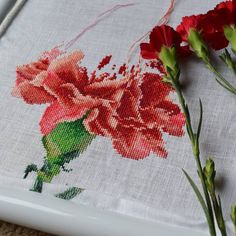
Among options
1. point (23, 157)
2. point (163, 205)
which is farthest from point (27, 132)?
point (163, 205)

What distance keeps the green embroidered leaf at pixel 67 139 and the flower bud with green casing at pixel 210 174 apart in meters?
0.11

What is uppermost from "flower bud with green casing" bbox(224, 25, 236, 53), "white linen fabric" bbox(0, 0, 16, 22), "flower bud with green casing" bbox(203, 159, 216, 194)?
"white linen fabric" bbox(0, 0, 16, 22)

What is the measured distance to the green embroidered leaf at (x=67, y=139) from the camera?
0.44 m

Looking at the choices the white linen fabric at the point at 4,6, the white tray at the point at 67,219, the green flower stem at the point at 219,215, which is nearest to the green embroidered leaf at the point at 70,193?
the white tray at the point at 67,219

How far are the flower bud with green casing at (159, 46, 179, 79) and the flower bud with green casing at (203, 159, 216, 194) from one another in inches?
3.7

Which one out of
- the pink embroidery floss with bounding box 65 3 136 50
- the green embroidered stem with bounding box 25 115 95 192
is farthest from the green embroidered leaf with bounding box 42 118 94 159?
the pink embroidery floss with bounding box 65 3 136 50

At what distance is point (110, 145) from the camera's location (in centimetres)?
44

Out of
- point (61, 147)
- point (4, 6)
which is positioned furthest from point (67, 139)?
point (4, 6)

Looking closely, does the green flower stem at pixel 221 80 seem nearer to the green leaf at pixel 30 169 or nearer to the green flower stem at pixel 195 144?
the green flower stem at pixel 195 144

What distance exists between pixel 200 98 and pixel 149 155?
0.07 m

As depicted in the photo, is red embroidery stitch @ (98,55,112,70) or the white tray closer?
the white tray

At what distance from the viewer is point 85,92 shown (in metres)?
0.48

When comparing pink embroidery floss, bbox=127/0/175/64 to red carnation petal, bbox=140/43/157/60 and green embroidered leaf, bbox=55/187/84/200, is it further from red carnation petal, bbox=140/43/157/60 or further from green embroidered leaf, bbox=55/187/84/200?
green embroidered leaf, bbox=55/187/84/200

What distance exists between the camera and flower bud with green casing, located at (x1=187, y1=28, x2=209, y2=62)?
1.50 feet
